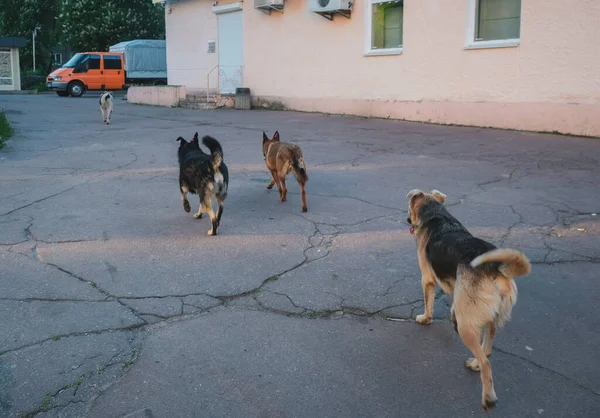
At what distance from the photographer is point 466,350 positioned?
3.74 meters

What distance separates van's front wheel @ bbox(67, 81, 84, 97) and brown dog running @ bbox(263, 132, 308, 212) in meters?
29.5

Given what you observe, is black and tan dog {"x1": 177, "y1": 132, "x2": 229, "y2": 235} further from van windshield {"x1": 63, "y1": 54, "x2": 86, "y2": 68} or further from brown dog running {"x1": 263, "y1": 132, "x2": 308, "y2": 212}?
van windshield {"x1": 63, "y1": 54, "x2": 86, "y2": 68}

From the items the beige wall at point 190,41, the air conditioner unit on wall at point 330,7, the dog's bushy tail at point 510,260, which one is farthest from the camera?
the beige wall at point 190,41

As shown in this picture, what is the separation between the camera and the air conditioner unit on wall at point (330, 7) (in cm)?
1762

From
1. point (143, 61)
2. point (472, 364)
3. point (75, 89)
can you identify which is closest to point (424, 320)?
point (472, 364)

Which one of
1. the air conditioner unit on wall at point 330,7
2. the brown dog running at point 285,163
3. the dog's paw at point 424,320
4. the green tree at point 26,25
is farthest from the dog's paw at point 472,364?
the green tree at point 26,25

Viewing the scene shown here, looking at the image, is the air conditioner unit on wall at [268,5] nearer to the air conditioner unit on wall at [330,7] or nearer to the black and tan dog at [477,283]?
the air conditioner unit on wall at [330,7]

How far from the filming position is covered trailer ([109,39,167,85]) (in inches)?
1454

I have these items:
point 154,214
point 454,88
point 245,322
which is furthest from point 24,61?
point 245,322

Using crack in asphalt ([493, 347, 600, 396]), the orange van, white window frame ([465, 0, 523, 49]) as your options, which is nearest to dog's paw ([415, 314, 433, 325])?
crack in asphalt ([493, 347, 600, 396])

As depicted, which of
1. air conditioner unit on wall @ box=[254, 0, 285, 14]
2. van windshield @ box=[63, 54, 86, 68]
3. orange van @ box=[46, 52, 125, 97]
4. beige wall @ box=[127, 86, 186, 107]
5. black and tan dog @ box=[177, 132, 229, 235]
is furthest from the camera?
van windshield @ box=[63, 54, 86, 68]

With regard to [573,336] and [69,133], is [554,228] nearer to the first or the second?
[573,336]

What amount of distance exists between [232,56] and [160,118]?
5.46 meters

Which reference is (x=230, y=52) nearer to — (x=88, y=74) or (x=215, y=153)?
(x=88, y=74)
